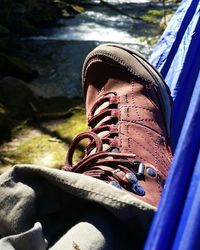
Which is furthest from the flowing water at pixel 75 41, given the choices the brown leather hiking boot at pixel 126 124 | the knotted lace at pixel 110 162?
the knotted lace at pixel 110 162

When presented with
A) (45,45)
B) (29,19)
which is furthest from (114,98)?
(29,19)

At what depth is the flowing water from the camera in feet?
14.3

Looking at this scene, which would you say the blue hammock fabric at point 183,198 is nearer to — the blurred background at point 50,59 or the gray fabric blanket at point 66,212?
the gray fabric blanket at point 66,212

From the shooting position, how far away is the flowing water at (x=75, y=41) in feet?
14.3

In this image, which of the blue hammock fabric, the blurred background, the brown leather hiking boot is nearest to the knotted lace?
the brown leather hiking boot

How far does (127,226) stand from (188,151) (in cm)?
18

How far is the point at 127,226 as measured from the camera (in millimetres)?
701

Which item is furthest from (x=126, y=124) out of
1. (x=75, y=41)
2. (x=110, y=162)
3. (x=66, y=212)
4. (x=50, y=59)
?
(x=75, y=41)

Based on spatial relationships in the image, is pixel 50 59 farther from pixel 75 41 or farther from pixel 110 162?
pixel 110 162

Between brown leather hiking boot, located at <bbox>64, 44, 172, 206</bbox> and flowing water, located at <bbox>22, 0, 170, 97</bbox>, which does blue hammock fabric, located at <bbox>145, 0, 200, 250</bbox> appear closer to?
brown leather hiking boot, located at <bbox>64, 44, 172, 206</bbox>

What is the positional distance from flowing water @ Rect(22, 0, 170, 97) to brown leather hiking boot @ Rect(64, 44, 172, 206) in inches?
101

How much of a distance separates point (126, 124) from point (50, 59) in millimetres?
4286

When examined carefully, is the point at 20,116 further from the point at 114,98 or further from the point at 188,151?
the point at 188,151

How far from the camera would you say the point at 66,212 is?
72 centimetres
